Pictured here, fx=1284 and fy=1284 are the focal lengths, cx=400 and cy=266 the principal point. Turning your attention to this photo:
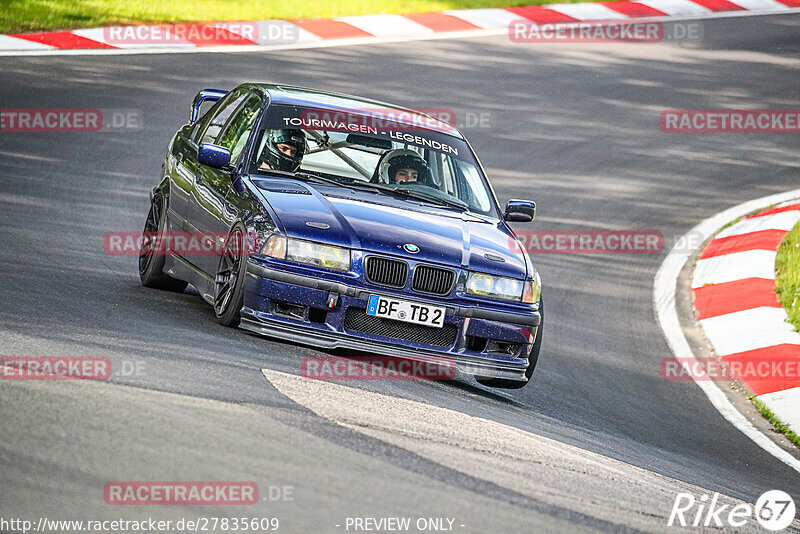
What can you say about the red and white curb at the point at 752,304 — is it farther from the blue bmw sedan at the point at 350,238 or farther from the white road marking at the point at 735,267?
the blue bmw sedan at the point at 350,238

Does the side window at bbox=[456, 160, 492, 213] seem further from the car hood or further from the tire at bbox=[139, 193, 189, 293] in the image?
the tire at bbox=[139, 193, 189, 293]

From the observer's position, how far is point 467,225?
27.3 ft

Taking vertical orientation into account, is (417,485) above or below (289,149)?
below

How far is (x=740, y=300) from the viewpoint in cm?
1197

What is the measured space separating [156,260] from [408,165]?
1.97m

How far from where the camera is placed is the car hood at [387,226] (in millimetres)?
7602

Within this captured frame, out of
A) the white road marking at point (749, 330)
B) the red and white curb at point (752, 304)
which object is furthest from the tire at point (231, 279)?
the white road marking at point (749, 330)

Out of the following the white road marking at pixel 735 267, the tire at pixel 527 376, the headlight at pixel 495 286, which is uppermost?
the headlight at pixel 495 286

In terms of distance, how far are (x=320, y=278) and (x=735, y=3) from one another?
18722 millimetres

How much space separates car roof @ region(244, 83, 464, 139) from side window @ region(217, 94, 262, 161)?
0.42ft

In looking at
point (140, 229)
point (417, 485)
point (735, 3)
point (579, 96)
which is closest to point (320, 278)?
point (417, 485)

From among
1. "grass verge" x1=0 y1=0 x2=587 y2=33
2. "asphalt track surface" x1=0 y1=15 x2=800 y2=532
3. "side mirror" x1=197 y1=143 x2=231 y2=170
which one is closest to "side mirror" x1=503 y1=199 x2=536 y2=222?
"asphalt track surface" x1=0 y1=15 x2=800 y2=532

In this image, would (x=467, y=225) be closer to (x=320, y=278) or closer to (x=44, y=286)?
(x=320, y=278)

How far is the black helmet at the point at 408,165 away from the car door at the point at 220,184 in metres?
1.01
